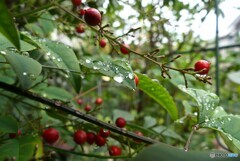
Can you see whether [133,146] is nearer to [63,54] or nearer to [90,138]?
[90,138]

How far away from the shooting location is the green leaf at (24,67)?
66cm

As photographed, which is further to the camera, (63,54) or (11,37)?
(63,54)

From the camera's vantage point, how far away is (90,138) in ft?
3.55

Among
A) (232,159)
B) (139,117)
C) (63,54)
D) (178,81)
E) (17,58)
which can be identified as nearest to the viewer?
(232,159)

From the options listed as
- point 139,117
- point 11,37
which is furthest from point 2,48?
point 139,117

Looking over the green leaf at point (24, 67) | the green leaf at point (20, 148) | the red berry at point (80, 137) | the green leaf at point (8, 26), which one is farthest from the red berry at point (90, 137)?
the green leaf at point (8, 26)

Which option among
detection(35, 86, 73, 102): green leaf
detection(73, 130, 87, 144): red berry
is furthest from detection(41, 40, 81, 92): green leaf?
detection(35, 86, 73, 102): green leaf

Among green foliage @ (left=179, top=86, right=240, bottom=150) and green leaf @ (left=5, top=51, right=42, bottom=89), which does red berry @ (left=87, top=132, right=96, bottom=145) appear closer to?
green foliage @ (left=179, top=86, right=240, bottom=150)

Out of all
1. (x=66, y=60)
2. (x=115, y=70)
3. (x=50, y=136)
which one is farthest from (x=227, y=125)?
(x=50, y=136)

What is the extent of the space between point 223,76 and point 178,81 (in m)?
1.64

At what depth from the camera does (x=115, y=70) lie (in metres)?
0.79

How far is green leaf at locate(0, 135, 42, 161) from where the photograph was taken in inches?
36.5

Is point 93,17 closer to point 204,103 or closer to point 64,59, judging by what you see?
point 64,59

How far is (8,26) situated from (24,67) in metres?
0.19
